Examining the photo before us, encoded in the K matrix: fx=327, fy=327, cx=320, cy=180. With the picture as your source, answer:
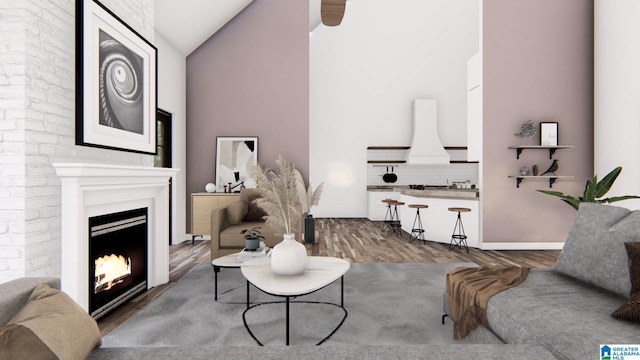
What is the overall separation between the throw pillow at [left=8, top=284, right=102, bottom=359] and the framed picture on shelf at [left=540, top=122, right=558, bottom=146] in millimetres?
5995

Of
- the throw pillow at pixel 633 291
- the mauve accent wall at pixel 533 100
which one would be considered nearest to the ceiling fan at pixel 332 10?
the mauve accent wall at pixel 533 100

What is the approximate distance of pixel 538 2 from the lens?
5199 mm

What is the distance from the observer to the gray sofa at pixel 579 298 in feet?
4.64

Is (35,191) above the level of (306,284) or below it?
above

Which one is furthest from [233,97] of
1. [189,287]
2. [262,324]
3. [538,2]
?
[538,2]

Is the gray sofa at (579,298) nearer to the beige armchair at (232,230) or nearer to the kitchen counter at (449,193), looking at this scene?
the beige armchair at (232,230)

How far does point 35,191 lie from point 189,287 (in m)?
1.70

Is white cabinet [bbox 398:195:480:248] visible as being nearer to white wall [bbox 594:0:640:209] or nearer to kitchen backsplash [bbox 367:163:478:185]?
white wall [bbox 594:0:640:209]

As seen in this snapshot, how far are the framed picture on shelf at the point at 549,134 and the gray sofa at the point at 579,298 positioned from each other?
3387 millimetres

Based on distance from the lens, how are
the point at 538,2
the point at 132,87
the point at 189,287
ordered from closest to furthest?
the point at 132,87
the point at 189,287
the point at 538,2

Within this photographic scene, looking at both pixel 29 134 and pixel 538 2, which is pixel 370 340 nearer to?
pixel 29 134

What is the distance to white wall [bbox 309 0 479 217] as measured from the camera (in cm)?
859

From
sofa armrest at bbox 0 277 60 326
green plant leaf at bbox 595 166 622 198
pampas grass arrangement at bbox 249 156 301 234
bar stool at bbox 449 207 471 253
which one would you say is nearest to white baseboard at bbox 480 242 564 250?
bar stool at bbox 449 207 471 253

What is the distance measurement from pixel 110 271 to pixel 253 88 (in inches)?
158
